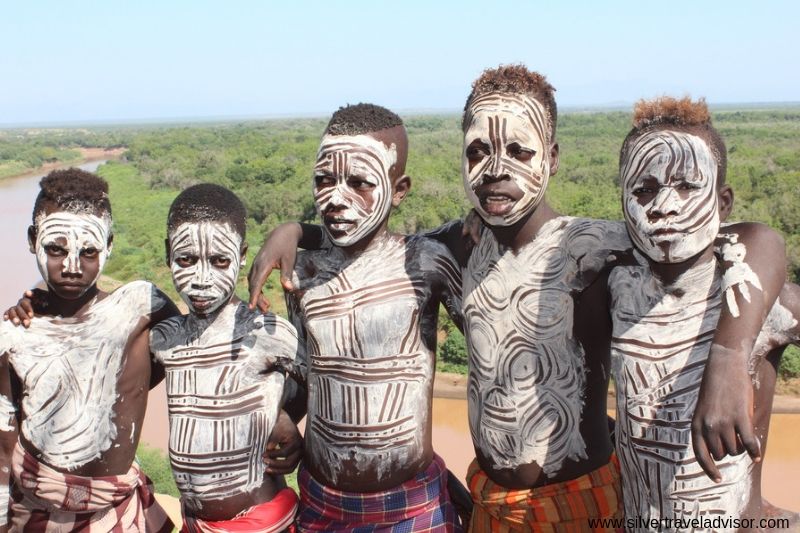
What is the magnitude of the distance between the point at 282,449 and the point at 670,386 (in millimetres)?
1426

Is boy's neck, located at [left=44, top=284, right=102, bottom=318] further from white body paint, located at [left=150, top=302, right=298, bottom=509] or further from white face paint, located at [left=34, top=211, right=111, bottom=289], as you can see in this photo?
white body paint, located at [left=150, top=302, right=298, bottom=509]

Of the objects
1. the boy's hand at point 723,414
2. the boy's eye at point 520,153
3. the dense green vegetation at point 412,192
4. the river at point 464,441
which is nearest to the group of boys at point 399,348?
the boy's eye at point 520,153

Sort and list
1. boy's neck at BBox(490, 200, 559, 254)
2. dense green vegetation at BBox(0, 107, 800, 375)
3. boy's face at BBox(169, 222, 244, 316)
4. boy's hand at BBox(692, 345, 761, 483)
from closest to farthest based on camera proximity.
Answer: boy's hand at BBox(692, 345, 761, 483), boy's neck at BBox(490, 200, 559, 254), boy's face at BBox(169, 222, 244, 316), dense green vegetation at BBox(0, 107, 800, 375)

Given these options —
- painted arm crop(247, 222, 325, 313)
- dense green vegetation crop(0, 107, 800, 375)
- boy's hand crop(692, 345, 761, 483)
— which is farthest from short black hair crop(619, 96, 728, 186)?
dense green vegetation crop(0, 107, 800, 375)

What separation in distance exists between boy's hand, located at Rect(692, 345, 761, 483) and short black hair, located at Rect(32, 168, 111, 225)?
87.2 inches

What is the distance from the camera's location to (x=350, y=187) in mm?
2656

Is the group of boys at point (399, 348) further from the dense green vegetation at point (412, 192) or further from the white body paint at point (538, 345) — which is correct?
the dense green vegetation at point (412, 192)

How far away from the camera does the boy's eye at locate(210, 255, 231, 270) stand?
272cm

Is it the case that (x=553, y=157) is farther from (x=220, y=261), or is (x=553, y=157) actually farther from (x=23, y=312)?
(x=23, y=312)

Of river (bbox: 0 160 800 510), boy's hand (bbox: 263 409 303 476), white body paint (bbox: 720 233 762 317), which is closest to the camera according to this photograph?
white body paint (bbox: 720 233 762 317)

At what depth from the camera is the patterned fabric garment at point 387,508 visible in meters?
2.65

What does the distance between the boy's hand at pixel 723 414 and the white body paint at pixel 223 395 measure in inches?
57.9

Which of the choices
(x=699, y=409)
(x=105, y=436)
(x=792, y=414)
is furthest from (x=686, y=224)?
(x=792, y=414)

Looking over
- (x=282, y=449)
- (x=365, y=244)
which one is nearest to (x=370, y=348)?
(x=365, y=244)
